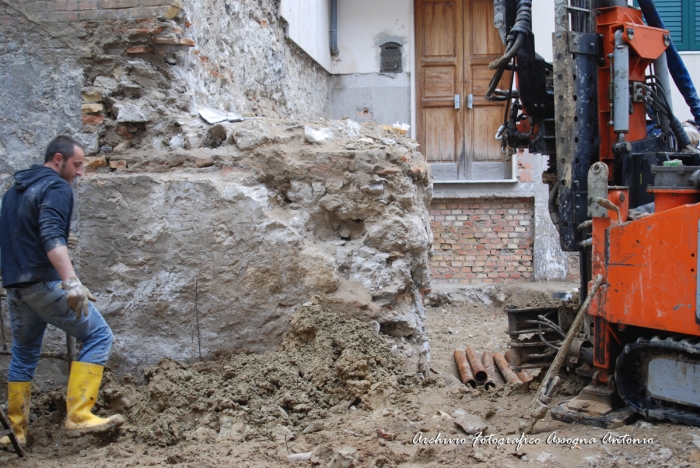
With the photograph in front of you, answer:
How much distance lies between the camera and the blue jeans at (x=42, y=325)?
136 inches

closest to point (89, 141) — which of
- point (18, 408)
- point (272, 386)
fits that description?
point (18, 408)

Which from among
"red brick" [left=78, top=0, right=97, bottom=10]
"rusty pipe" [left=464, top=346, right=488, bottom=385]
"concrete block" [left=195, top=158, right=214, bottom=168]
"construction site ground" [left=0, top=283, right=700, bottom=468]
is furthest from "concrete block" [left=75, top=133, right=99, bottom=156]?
"rusty pipe" [left=464, top=346, right=488, bottom=385]

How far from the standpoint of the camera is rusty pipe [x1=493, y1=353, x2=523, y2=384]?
5953mm

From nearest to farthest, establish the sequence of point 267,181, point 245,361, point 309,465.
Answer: point 309,465
point 245,361
point 267,181

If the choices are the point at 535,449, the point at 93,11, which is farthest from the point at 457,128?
the point at 535,449

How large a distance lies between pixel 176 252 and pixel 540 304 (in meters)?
2.68

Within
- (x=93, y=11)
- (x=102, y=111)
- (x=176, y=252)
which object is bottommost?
(x=176, y=252)

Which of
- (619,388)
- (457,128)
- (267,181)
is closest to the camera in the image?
(619,388)

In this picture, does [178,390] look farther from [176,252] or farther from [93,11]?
[93,11]

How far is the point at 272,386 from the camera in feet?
13.0

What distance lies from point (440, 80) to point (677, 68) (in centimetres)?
658

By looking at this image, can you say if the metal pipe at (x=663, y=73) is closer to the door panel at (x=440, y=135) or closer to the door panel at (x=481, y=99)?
the door panel at (x=481, y=99)

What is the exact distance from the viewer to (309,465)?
10.7ft

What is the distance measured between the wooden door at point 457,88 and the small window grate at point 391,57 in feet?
1.16
